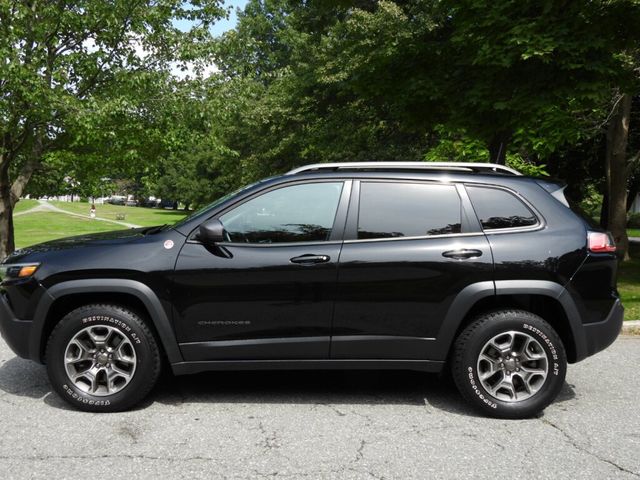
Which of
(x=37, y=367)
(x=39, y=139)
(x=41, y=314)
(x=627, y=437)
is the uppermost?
(x=39, y=139)

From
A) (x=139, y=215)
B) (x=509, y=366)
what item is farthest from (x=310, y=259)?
(x=139, y=215)

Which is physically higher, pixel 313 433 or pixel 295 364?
pixel 295 364

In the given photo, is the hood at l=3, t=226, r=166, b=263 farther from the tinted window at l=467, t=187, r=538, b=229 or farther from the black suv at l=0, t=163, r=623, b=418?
the tinted window at l=467, t=187, r=538, b=229

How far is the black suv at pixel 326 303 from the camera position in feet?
12.6

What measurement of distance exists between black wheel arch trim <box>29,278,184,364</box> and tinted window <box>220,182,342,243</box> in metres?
0.72

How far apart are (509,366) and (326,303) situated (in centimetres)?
136

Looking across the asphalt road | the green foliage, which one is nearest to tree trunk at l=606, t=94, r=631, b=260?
the asphalt road

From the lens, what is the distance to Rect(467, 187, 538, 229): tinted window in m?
4.01

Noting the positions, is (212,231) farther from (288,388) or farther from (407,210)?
(288,388)

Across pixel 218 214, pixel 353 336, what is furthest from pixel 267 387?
pixel 218 214

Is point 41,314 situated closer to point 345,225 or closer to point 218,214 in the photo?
point 218,214

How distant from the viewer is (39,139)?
1112 centimetres

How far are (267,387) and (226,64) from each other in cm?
918

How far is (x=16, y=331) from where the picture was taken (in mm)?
3932
